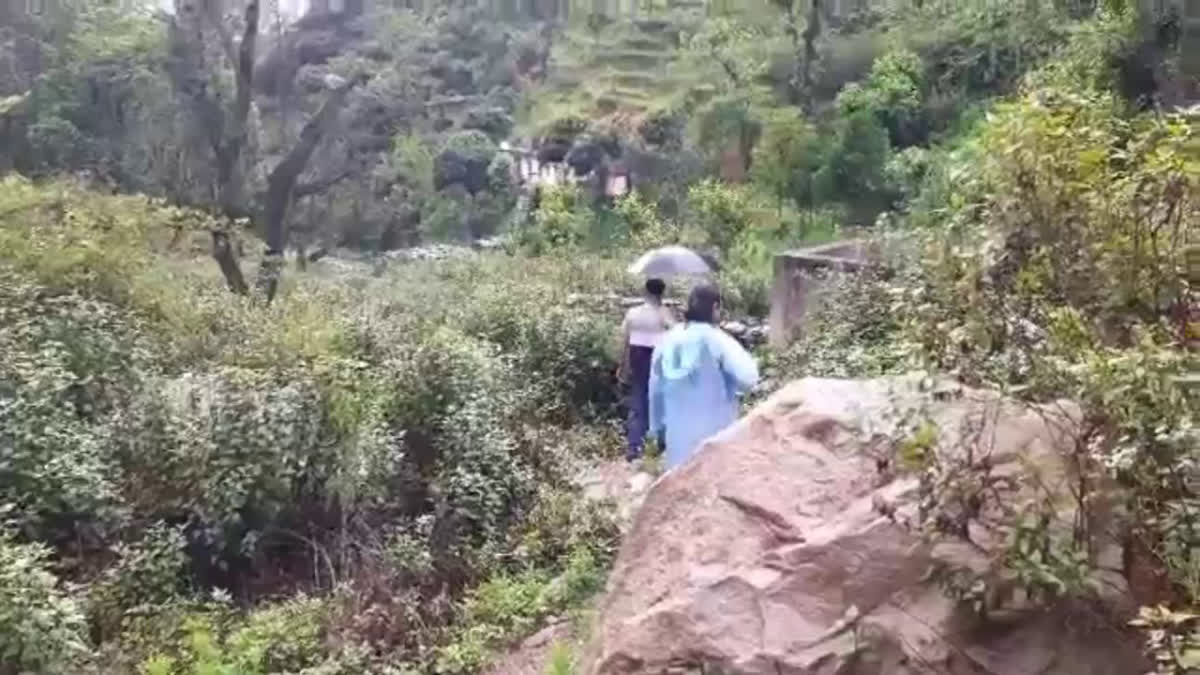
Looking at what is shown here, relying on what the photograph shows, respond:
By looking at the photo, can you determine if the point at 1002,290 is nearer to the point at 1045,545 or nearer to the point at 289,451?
the point at 1045,545

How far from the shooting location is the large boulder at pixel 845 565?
104 inches

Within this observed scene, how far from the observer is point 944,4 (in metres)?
16.1

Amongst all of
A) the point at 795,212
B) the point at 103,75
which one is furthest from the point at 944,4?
the point at 103,75

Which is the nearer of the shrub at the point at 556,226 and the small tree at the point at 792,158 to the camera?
the small tree at the point at 792,158

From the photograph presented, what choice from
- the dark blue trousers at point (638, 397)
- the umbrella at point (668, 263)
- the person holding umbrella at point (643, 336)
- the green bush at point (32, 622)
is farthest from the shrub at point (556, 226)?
the green bush at point (32, 622)

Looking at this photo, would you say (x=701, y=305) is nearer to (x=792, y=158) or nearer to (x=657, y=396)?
(x=657, y=396)

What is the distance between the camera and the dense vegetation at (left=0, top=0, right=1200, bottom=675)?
2680mm

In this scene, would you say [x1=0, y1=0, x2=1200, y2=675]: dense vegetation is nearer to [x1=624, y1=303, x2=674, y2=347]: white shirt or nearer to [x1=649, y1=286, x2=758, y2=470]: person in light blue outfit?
[x1=649, y1=286, x2=758, y2=470]: person in light blue outfit

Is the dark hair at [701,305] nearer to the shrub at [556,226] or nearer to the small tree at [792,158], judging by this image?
the small tree at [792,158]

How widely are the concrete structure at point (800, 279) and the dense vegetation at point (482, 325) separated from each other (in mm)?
548

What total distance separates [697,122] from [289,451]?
37.5 ft

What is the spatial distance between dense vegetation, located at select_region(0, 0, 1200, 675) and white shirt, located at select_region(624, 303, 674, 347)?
71 cm

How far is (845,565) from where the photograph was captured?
2.83 meters

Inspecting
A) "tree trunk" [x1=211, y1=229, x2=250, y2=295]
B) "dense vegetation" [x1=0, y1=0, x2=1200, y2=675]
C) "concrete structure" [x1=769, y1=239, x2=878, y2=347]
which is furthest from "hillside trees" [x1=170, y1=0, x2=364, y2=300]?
"concrete structure" [x1=769, y1=239, x2=878, y2=347]
